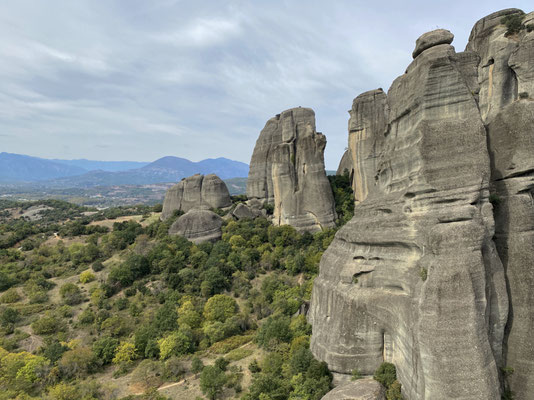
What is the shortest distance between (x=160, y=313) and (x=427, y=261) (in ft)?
75.2

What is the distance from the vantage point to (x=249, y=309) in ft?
90.4

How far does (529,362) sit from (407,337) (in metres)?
5.05

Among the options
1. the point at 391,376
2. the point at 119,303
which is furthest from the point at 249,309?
the point at 391,376

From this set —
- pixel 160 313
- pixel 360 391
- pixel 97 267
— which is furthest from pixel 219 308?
pixel 97 267

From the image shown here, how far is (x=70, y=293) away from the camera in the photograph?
101 feet

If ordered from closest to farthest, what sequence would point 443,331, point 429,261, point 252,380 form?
point 443,331
point 429,261
point 252,380

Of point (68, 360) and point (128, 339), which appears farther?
point (128, 339)

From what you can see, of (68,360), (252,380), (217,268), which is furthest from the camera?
(217,268)

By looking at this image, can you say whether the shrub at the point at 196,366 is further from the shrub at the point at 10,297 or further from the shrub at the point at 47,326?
the shrub at the point at 10,297

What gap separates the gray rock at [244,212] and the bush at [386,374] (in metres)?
30.8

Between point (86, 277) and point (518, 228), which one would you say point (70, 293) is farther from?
point (518, 228)

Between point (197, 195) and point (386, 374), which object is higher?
point (197, 195)

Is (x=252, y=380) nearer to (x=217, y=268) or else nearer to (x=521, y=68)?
(x=217, y=268)

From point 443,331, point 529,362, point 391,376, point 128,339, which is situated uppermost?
point 443,331
